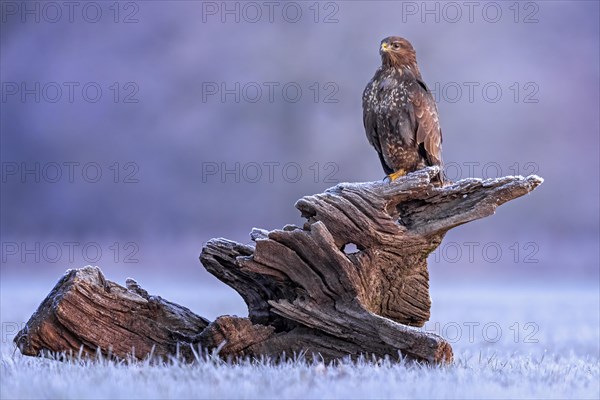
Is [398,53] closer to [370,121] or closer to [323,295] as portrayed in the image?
[370,121]

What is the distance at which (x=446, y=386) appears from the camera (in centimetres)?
483

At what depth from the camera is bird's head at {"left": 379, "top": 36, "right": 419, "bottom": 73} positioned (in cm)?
754

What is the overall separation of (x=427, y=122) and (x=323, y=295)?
219 centimetres

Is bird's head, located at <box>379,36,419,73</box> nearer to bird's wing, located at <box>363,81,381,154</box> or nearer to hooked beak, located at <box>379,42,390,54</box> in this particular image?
hooked beak, located at <box>379,42,390,54</box>

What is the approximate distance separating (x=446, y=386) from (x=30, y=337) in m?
3.16

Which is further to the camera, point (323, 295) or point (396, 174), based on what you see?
point (396, 174)

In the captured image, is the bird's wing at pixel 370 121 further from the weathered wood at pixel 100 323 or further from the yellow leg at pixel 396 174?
the weathered wood at pixel 100 323

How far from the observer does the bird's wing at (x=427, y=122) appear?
7.54 meters

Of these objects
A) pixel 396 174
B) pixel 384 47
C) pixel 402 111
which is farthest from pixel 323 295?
pixel 384 47

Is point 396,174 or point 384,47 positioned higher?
point 384,47

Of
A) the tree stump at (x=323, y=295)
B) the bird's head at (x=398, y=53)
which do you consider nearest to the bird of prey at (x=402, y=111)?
the bird's head at (x=398, y=53)

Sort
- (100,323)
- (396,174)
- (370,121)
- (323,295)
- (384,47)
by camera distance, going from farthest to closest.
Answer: (370,121), (396,174), (384,47), (323,295), (100,323)

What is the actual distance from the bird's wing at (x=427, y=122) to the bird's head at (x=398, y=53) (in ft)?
0.69

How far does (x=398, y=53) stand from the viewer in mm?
7586
